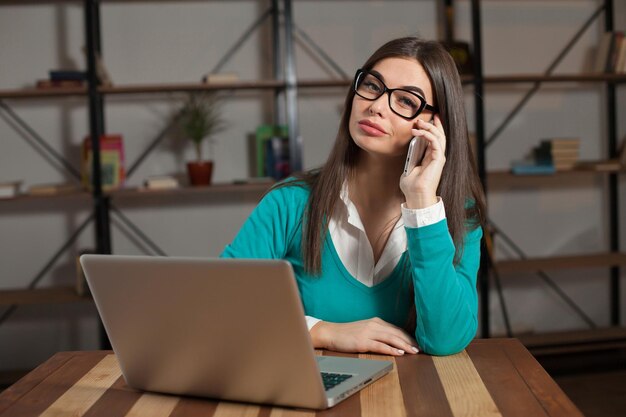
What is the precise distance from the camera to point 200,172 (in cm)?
389

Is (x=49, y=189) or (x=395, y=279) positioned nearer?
(x=395, y=279)

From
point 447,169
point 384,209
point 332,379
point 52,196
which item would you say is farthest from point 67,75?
point 332,379

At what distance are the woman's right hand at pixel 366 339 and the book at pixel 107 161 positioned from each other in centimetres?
247

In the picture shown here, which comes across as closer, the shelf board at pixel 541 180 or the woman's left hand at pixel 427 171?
the woman's left hand at pixel 427 171

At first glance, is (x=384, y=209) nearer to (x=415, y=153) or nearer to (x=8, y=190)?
(x=415, y=153)

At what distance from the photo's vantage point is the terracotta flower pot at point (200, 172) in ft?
12.7

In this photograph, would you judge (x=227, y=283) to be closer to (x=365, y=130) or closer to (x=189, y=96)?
(x=365, y=130)

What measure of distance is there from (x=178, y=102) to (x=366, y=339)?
2.81 meters

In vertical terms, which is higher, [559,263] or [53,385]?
[53,385]

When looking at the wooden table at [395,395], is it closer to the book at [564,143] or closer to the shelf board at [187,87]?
the shelf board at [187,87]

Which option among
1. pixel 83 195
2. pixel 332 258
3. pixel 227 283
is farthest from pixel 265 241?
pixel 83 195

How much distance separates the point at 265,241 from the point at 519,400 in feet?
2.67

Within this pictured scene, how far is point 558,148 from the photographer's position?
4.15 meters

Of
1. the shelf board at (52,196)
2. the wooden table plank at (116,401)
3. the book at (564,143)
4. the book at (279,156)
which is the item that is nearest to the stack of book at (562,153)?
the book at (564,143)
